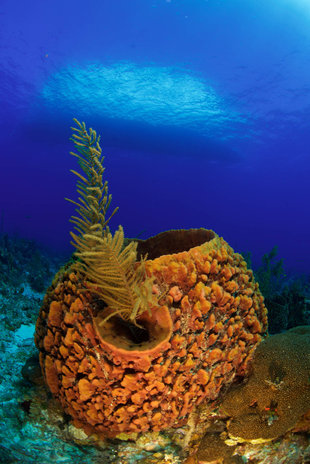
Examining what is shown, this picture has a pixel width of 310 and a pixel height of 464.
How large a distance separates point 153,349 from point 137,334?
1.10 ft

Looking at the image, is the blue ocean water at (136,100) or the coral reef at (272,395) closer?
the coral reef at (272,395)

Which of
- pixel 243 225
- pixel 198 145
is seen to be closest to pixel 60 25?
pixel 198 145

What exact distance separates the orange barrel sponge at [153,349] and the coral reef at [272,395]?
0.45 feet

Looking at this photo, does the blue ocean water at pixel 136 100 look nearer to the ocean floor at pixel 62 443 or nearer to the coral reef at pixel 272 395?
the ocean floor at pixel 62 443

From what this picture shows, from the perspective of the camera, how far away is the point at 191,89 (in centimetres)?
2927

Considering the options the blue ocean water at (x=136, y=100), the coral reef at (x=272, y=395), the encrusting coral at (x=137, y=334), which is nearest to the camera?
the encrusting coral at (x=137, y=334)

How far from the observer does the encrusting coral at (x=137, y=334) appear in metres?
1.74

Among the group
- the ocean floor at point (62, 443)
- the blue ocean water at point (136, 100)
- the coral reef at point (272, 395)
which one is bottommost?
the ocean floor at point (62, 443)

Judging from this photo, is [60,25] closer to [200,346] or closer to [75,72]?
[75,72]

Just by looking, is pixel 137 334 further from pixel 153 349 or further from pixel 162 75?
pixel 162 75

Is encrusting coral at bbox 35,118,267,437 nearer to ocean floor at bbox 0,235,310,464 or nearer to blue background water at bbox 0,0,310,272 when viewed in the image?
ocean floor at bbox 0,235,310,464

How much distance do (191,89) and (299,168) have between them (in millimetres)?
48501

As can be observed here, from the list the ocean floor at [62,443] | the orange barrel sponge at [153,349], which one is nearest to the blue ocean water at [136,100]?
the ocean floor at [62,443]

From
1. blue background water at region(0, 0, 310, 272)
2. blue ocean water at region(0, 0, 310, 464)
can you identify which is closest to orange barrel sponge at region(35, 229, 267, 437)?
blue ocean water at region(0, 0, 310, 464)
